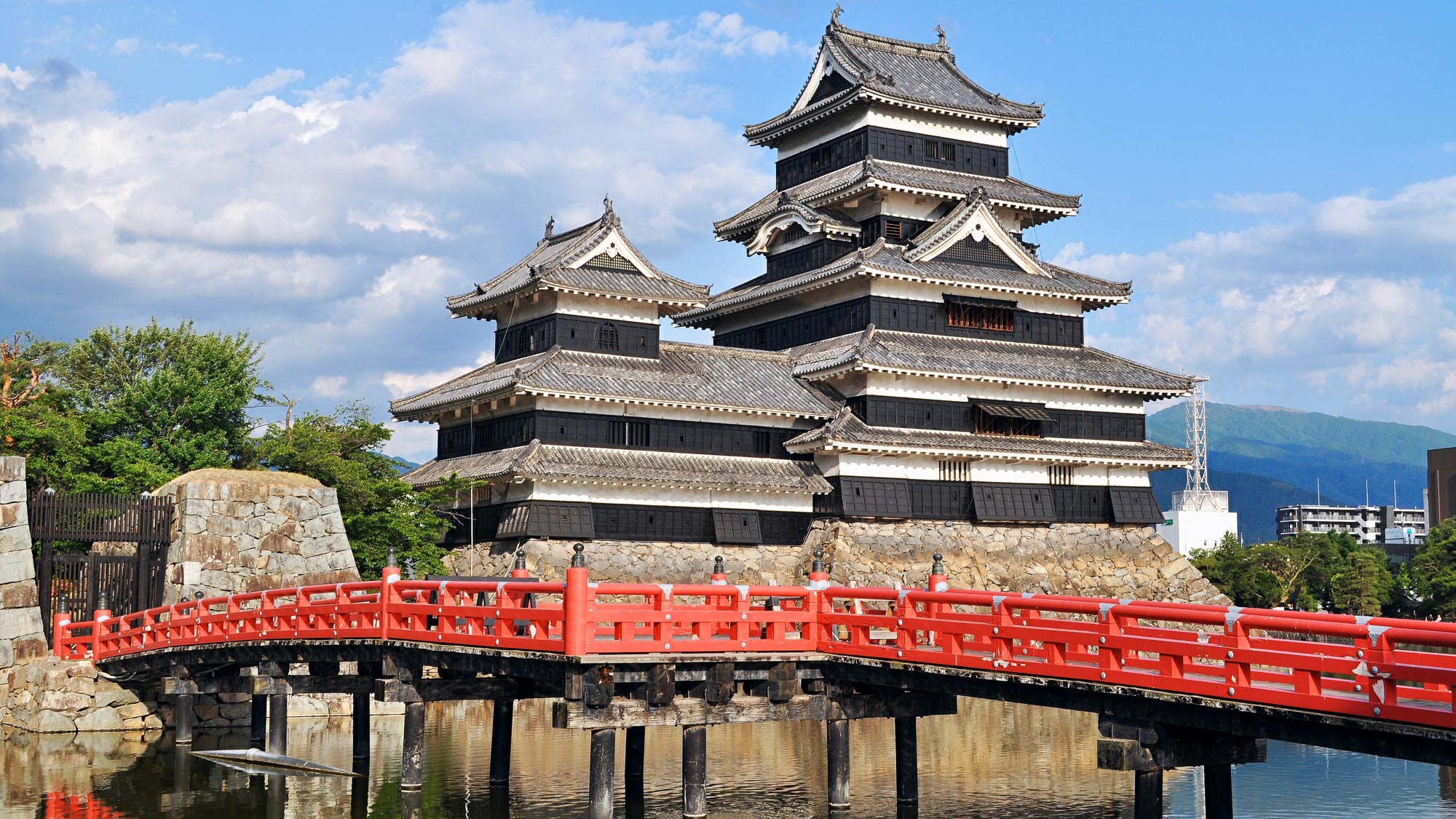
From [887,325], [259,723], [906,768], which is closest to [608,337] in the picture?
[887,325]

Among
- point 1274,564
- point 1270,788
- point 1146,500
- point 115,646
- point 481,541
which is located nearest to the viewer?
point 1270,788

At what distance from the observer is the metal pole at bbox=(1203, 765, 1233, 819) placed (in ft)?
59.1

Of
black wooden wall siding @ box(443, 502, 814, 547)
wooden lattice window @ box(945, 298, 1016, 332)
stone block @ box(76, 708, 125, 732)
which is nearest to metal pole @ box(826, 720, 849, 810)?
stone block @ box(76, 708, 125, 732)

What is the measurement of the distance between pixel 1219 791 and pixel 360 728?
1956 centimetres

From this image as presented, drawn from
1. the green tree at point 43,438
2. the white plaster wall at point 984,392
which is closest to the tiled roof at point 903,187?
the white plaster wall at point 984,392

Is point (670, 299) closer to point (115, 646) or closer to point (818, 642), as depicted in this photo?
point (115, 646)

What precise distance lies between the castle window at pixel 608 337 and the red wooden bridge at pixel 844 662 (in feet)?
71.9

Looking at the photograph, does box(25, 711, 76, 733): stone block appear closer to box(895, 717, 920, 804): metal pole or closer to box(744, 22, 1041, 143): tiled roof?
box(895, 717, 920, 804): metal pole

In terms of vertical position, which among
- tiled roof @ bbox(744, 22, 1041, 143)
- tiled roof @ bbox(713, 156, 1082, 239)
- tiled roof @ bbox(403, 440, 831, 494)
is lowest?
tiled roof @ bbox(403, 440, 831, 494)

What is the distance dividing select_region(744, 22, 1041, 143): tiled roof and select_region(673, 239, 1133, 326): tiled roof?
6681 mm

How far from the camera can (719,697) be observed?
877 inches

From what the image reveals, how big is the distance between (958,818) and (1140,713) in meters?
8.55

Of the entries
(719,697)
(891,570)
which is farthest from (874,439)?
(719,697)

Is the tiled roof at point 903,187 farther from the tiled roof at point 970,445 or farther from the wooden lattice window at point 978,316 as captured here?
the tiled roof at point 970,445
